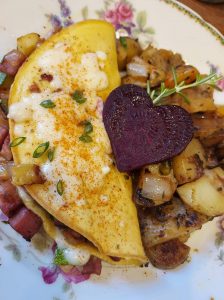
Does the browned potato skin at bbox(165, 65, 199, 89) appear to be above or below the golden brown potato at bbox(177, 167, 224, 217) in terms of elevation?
above

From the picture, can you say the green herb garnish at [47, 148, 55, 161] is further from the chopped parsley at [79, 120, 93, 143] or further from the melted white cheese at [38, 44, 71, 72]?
the melted white cheese at [38, 44, 71, 72]

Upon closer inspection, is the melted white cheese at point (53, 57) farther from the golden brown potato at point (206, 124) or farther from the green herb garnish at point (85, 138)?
the golden brown potato at point (206, 124)

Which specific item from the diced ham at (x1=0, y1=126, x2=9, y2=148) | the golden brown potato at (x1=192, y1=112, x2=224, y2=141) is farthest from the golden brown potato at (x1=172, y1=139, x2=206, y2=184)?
the diced ham at (x1=0, y1=126, x2=9, y2=148)

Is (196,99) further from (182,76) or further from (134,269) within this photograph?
(134,269)

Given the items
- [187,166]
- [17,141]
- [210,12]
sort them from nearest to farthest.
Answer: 1. [17,141]
2. [187,166]
3. [210,12]

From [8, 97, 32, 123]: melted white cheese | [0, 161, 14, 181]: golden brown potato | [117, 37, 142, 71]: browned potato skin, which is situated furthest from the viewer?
[117, 37, 142, 71]: browned potato skin

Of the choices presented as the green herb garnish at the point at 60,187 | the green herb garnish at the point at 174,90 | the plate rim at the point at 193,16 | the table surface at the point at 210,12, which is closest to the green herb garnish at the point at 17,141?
the green herb garnish at the point at 60,187

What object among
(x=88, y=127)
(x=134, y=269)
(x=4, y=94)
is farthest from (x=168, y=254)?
(x=4, y=94)
